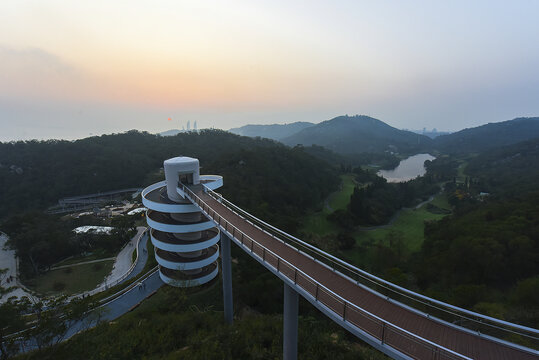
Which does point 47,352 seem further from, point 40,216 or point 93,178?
point 93,178

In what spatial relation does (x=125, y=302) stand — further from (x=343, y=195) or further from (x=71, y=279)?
(x=343, y=195)

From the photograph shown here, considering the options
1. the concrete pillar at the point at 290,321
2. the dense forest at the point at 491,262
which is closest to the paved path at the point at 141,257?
the concrete pillar at the point at 290,321

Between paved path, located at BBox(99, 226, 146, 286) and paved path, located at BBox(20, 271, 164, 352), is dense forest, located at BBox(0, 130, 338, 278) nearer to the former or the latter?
paved path, located at BBox(99, 226, 146, 286)

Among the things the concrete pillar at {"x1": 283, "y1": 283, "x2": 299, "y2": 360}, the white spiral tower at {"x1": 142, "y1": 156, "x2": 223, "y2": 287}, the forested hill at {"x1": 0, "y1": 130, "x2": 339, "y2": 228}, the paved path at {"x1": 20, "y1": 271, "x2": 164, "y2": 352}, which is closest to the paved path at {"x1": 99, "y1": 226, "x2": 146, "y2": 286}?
the paved path at {"x1": 20, "y1": 271, "x2": 164, "y2": 352}

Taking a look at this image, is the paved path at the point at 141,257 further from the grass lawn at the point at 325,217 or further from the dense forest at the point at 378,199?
the dense forest at the point at 378,199

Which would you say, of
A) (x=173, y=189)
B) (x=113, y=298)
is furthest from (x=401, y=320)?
(x=113, y=298)
